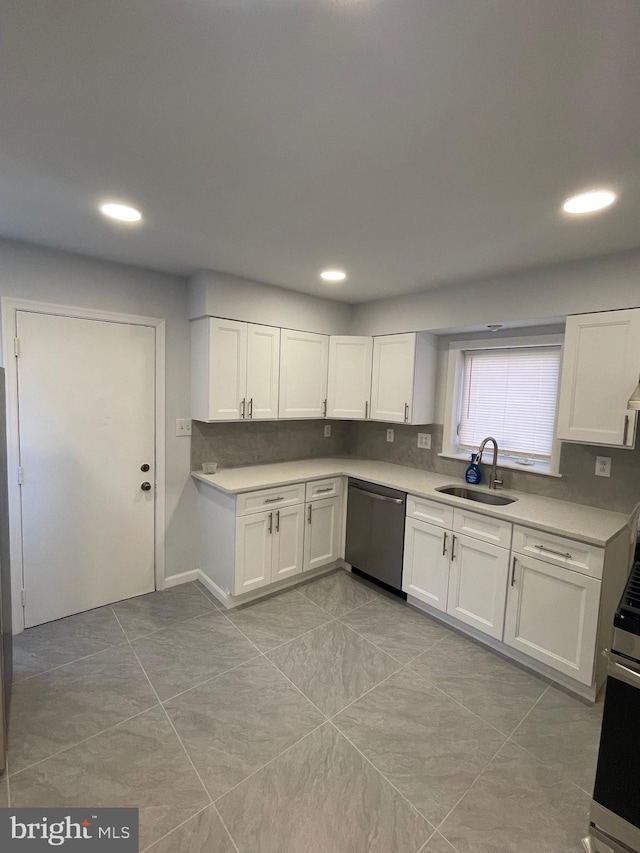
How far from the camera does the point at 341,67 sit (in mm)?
994

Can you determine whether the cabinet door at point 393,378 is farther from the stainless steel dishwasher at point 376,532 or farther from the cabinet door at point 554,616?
the cabinet door at point 554,616

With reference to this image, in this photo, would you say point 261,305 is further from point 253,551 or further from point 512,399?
point 512,399

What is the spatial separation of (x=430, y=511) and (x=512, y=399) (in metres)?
1.12

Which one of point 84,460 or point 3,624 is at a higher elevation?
point 84,460

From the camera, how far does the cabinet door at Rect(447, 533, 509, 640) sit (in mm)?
2404

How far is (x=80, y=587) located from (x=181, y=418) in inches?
54.0

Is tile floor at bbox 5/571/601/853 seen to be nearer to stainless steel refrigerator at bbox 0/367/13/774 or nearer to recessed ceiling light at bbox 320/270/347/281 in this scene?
stainless steel refrigerator at bbox 0/367/13/774

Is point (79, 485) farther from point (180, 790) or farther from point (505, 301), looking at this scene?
point (505, 301)

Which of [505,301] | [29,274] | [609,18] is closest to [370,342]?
[505,301]

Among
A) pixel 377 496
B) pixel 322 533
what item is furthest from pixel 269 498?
pixel 377 496

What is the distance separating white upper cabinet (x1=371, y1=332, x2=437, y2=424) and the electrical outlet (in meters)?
0.15

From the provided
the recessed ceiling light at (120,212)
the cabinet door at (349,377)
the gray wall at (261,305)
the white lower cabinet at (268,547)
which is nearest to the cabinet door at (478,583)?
the white lower cabinet at (268,547)

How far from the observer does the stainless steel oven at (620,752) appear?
133 cm

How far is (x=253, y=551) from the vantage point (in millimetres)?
2883
